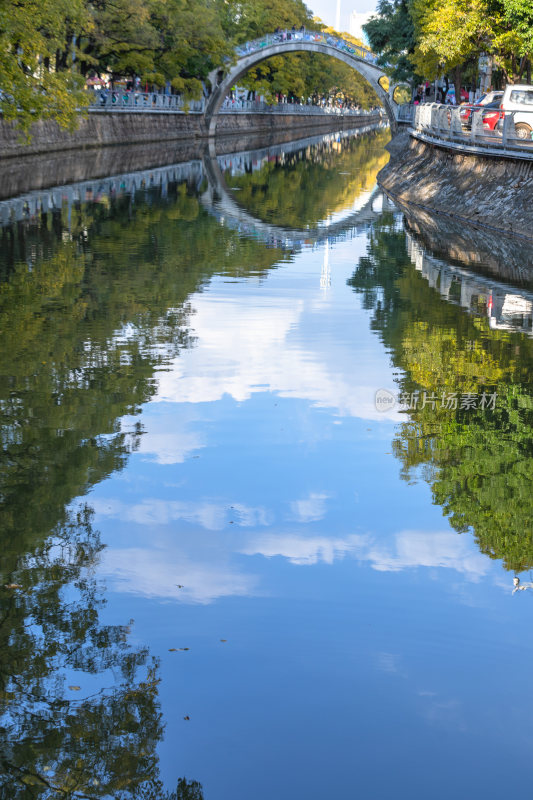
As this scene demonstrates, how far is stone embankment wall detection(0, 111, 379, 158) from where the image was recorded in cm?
4259

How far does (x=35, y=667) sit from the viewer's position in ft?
18.2

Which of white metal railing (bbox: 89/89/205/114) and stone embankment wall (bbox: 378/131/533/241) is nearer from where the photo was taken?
stone embankment wall (bbox: 378/131/533/241)

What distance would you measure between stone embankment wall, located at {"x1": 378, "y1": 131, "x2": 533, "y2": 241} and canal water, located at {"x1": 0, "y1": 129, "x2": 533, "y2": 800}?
928cm

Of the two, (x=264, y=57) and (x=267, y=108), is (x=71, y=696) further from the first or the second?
(x=267, y=108)

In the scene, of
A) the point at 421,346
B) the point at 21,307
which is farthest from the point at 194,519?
the point at 21,307

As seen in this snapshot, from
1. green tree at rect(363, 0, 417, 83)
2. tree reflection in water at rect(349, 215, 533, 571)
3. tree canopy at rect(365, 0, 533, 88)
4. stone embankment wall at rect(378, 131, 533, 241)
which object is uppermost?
green tree at rect(363, 0, 417, 83)

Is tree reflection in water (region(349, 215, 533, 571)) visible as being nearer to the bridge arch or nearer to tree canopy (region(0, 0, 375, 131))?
tree canopy (region(0, 0, 375, 131))

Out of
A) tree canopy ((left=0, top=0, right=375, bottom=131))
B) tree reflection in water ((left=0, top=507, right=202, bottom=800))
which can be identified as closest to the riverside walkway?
tree canopy ((left=0, top=0, right=375, bottom=131))

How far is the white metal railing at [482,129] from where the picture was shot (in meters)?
26.0

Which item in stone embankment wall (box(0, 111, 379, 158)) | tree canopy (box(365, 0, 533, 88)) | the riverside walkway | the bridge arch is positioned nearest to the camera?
tree canopy (box(365, 0, 533, 88))

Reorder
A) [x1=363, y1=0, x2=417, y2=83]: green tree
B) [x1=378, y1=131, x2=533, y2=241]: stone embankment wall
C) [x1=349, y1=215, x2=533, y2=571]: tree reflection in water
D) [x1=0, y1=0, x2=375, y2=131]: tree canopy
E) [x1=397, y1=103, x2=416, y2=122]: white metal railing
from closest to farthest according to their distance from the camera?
[x1=349, y1=215, x2=533, y2=571]: tree reflection in water → [x1=378, y1=131, x2=533, y2=241]: stone embankment wall → [x1=0, y1=0, x2=375, y2=131]: tree canopy → [x1=363, y1=0, x2=417, y2=83]: green tree → [x1=397, y1=103, x2=416, y2=122]: white metal railing

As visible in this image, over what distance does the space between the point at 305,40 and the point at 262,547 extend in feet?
293

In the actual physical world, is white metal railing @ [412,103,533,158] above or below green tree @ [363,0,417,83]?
below

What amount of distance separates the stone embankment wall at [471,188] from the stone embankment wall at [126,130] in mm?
11293
